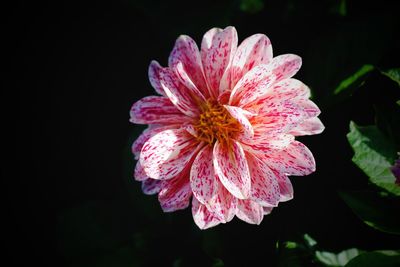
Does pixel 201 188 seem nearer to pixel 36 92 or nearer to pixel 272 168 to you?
pixel 272 168

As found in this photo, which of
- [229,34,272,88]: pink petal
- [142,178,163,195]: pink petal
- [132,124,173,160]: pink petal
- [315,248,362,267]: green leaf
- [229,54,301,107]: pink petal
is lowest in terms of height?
[315,248,362,267]: green leaf

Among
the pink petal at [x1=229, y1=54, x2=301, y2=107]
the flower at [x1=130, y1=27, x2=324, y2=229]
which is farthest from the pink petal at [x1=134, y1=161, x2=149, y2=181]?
the pink petal at [x1=229, y1=54, x2=301, y2=107]

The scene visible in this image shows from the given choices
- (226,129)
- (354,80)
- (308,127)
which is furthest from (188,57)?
(354,80)

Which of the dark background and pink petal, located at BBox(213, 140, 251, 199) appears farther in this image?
the dark background

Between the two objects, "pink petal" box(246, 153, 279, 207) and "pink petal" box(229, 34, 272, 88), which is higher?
"pink petal" box(229, 34, 272, 88)

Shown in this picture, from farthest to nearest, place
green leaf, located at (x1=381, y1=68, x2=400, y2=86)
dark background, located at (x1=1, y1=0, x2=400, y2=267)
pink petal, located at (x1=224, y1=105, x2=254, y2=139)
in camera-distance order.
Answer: dark background, located at (x1=1, y1=0, x2=400, y2=267)
green leaf, located at (x1=381, y1=68, x2=400, y2=86)
pink petal, located at (x1=224, y1=105, x2=254, y2=139)

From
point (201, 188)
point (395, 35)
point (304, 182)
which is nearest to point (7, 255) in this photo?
point (201, 188)

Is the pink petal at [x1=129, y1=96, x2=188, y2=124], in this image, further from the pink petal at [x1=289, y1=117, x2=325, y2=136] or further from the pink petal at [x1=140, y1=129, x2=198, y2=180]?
the pink petal at [x1=289, y1=117, x2=325, y2=136]
